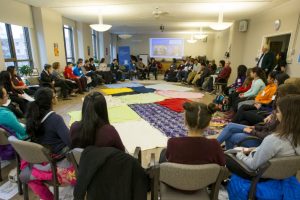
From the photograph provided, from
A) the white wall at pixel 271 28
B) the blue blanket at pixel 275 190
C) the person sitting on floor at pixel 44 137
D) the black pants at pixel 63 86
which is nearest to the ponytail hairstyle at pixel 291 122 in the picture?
the blue blanket at pixel 275 190

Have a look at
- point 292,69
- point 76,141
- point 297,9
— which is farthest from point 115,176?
point 297,9

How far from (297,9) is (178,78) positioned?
5.49 metres

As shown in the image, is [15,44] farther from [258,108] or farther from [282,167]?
[282,167]

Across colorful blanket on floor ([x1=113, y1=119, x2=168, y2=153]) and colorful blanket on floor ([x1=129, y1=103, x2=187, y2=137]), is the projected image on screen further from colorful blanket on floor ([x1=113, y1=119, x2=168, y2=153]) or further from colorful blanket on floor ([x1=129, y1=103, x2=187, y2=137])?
colorful blanket on floor ([x1=113, y1=119, x2=168, y2=153])

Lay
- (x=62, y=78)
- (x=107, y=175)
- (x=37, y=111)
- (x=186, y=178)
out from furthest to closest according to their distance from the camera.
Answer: (x=62, y=78) → (x=37, y=111) → (x=186, y=178) → (x=107, y=175)

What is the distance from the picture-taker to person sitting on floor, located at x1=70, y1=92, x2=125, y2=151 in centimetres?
126

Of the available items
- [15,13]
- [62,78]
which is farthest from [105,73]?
[15,13]

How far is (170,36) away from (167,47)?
0.78m

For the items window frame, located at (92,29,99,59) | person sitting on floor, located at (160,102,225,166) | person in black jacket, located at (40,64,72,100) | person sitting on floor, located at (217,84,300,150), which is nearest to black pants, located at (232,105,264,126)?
person sitting on floor, located at (217,84,300,150)

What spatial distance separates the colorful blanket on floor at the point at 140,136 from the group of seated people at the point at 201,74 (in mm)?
3608

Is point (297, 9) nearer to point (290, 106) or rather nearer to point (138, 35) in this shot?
point (290, 106)

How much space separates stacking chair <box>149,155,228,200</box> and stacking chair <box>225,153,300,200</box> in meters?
0.31

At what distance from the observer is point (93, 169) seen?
1.03 meters

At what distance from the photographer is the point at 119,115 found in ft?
13.6
